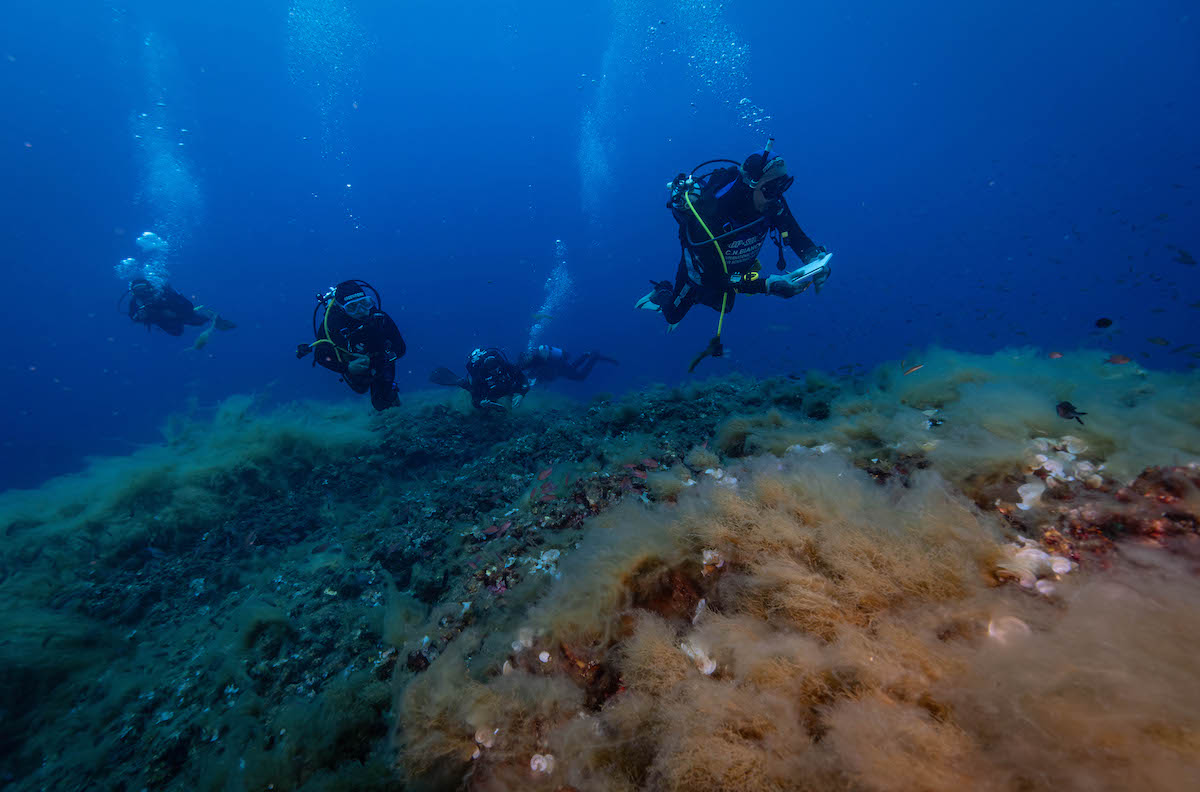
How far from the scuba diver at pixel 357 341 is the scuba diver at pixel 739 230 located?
5.29 m

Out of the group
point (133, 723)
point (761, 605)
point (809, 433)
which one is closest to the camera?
point (761, 605)

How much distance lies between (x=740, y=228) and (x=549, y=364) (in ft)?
32.5

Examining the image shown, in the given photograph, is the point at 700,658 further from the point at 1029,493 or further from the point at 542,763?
the point at 1029,493

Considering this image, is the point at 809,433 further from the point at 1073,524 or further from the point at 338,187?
the point at 338,187

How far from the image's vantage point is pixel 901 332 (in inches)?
2468

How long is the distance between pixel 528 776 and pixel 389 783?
743mm

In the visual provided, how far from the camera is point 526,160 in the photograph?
7931cm

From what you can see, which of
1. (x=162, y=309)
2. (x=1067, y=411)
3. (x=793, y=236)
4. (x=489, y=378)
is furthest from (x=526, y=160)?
(x=1067, y=411)

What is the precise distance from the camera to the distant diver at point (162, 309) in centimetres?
1320

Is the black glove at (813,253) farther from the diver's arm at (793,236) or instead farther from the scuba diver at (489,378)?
the scuba diver at (489,378)

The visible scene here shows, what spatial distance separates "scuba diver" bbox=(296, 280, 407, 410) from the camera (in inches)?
300

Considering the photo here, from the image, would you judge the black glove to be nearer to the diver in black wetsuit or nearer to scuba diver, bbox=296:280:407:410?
the diver in black wetsuit

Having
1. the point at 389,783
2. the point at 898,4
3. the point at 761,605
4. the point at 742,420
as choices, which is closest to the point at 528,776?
the point at 389,783

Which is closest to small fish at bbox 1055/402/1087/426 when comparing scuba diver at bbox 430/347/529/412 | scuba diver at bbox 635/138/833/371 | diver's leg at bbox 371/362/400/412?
scuba diver at bbox 635/138/833/371
